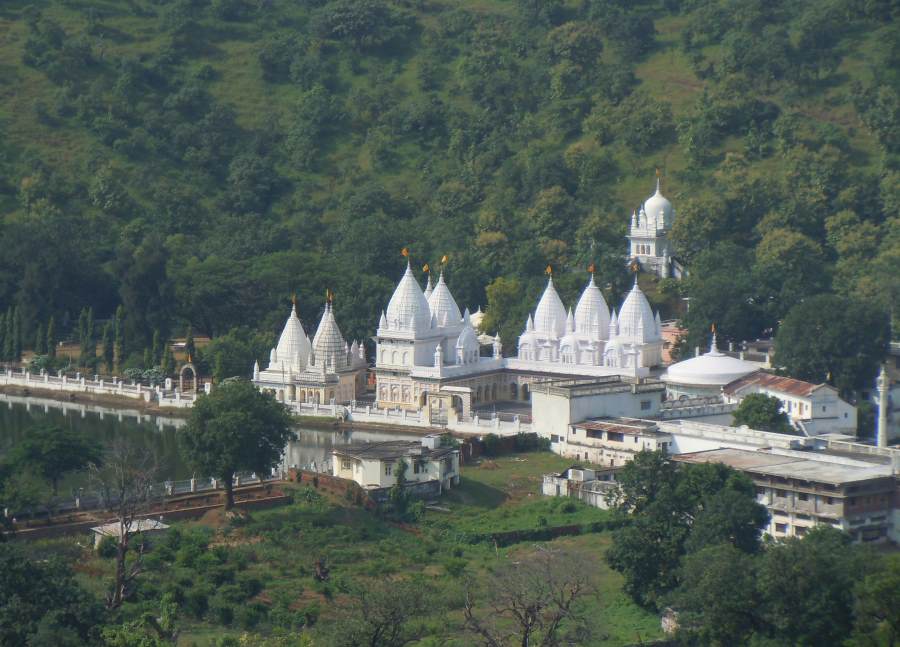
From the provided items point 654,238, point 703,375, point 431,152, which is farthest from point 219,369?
point 431,152

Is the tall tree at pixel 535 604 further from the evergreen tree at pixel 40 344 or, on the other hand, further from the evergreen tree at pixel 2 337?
the evergreen tree at pixel 2 337

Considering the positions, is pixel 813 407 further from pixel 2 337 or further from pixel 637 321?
pixel 2 337

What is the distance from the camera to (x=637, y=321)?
70000 millimetres

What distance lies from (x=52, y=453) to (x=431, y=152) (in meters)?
52.0

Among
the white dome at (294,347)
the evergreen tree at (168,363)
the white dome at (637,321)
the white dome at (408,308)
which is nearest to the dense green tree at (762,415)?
the white dome at (637,321)

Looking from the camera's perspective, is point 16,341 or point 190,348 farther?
point 16,341

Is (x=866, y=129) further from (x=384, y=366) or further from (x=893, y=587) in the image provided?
(x=893, y=587)

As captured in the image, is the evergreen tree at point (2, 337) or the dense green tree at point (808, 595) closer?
the dense green tree at point (808, 595)

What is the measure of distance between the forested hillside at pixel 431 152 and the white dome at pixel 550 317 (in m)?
4.36

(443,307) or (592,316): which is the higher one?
(443,307)

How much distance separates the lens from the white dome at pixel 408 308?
6956 centimetres

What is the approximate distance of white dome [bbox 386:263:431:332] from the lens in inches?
2739

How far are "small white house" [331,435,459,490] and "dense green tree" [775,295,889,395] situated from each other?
590 inches

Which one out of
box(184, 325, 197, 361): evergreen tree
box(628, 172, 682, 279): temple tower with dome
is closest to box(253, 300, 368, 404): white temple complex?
box(184, 325, 197, 361): evergreen tree
